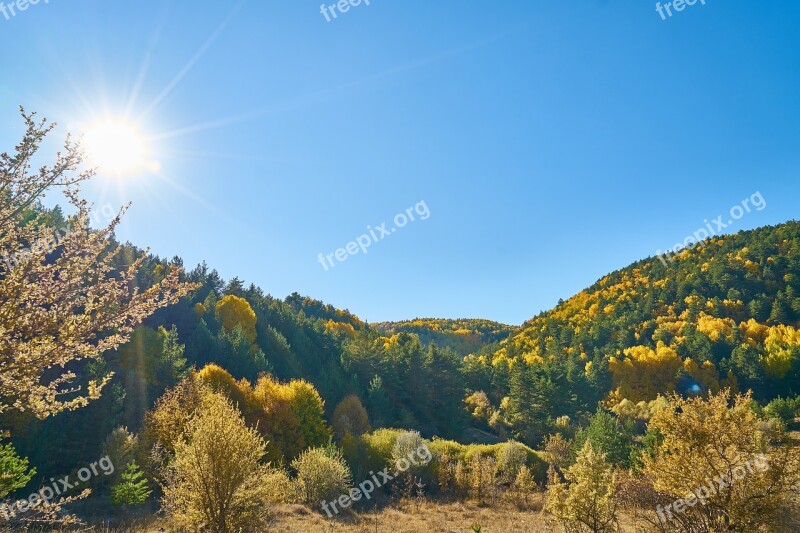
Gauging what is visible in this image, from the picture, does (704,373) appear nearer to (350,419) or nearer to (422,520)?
(350,419)

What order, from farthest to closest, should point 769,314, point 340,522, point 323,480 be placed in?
point 769,314
point 323,480
point 340,522

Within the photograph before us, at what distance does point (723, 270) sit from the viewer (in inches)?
4067

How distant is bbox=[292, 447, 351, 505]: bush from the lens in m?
27.0

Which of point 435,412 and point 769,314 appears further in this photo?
point 769,314

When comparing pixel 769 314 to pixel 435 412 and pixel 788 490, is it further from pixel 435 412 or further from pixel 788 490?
pixel 788 490

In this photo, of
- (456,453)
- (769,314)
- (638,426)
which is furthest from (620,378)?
(456,453)

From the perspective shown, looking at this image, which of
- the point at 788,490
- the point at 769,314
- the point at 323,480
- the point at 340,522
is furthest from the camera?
the point at 769,314

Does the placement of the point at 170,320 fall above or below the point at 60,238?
above

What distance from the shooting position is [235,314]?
75688 mm

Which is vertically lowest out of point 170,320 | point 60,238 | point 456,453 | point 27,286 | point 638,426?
point 638,426

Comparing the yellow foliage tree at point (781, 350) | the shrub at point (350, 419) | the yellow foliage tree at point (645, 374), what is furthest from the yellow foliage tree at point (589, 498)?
the yellow foliage tree at point (781, 350)

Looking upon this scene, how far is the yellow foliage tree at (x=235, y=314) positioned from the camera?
74500mm

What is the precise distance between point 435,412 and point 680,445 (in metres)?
51.4

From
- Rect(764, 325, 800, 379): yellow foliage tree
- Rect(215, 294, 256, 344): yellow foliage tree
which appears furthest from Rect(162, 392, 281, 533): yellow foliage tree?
Rect(764, 325, 800, 379): yellow foliage tree
